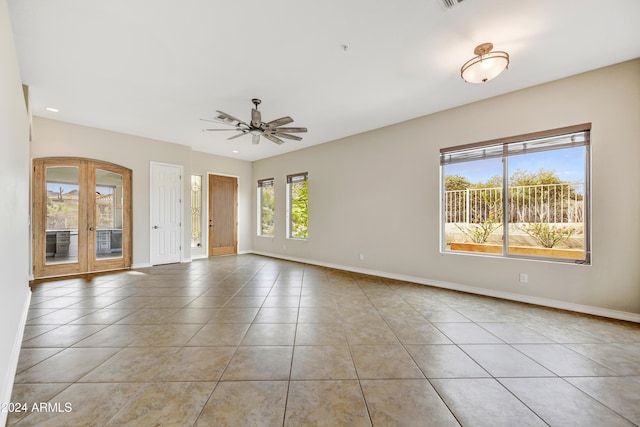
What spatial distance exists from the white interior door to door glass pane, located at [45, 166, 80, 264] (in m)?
1.31

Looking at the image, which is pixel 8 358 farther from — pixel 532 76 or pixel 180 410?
pixel 532 76

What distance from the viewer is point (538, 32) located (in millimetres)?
2488

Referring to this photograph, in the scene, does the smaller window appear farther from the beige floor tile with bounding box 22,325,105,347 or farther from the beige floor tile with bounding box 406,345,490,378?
the beige floor tile with bounding box 406,345,490,378

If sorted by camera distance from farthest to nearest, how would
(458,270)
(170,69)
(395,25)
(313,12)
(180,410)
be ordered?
(458,270)
(170,69)
(395,25)
(313,12)
(180,410)

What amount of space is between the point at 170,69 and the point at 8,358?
3122 mm

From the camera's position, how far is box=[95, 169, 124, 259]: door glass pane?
5242 mm

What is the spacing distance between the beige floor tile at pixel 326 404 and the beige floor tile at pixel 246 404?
7 cm

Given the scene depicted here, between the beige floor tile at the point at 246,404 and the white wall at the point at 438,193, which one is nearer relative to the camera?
the beige floor tile at the point at 246,404

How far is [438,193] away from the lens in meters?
4.36

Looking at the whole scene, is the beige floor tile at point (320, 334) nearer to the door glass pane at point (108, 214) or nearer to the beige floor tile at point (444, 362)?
the beige floor tile at point (444, 362)

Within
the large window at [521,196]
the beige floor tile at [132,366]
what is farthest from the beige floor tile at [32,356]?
the large window at [521,196]

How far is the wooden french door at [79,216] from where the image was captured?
4656 mm

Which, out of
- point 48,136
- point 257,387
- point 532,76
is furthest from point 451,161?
point 48,136

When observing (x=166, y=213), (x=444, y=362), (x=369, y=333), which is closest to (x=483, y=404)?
(x=444, y=362)
